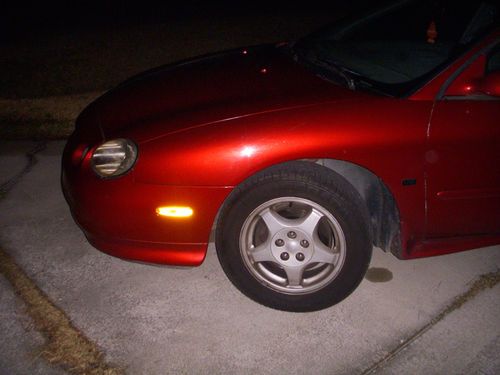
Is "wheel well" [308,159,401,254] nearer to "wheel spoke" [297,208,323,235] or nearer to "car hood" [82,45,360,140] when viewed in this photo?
"wheel spoke" [297,208,323,235]

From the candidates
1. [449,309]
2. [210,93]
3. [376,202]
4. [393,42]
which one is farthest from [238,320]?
[393,42]

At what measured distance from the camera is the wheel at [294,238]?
2.20 meters

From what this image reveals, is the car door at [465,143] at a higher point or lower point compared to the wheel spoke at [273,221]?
higher

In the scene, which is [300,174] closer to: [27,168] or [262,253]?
[262,253]

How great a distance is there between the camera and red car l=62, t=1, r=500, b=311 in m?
2.14

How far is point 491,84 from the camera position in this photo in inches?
80.7

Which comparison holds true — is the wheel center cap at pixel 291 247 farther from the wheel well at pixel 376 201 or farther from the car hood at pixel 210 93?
the car hood at pixel 210 93

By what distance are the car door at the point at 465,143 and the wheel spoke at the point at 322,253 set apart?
1.66 feet

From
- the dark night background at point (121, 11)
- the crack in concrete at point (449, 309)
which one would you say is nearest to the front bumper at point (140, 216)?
the crack in concrete at point (449, 309)

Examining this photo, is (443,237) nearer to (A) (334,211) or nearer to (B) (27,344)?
(A) (334,211)

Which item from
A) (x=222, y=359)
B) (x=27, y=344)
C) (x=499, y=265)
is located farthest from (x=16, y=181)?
(x=499, y=265)

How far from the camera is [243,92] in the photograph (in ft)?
8.09

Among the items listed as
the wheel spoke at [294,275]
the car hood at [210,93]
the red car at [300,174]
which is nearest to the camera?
the red car at [300,174]

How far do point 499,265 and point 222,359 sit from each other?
5.61 feet
